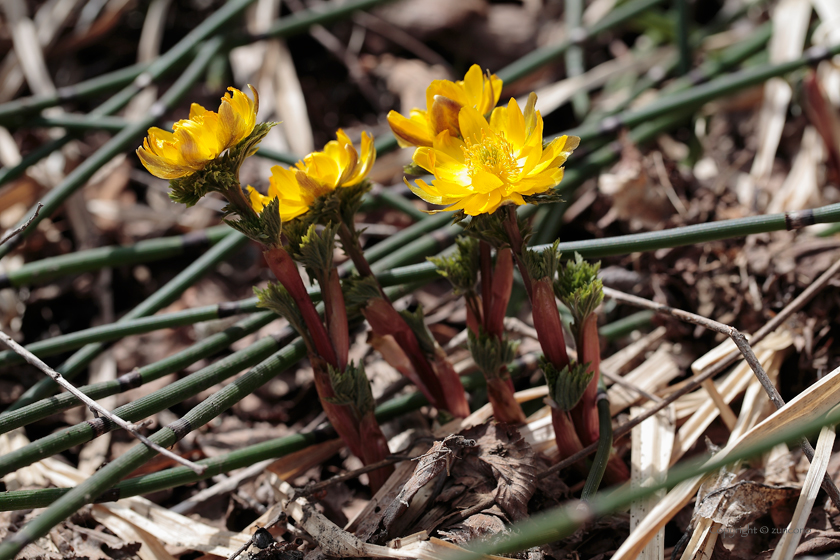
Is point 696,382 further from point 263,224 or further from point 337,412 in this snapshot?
point 263,224

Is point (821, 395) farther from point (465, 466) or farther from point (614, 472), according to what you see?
point (465, 466)

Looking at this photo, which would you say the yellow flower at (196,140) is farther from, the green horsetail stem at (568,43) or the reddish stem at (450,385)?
the green horsetail stem at (568,43)

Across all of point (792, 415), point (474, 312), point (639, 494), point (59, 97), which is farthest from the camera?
point (59, 97)

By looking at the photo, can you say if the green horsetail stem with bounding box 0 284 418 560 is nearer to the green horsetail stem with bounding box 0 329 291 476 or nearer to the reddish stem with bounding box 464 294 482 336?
the green horsetail stem with bounding box 0 329 291 476

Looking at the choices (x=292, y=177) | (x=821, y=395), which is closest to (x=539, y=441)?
(x=821, y=395)

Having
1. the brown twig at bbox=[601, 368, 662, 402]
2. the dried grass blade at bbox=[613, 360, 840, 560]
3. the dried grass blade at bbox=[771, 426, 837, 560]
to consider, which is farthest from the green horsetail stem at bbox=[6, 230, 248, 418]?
the dried grass blade at bbox=[771, 426, 837, 560]

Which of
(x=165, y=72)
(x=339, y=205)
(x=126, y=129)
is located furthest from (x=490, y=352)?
(x=165, y=72)
